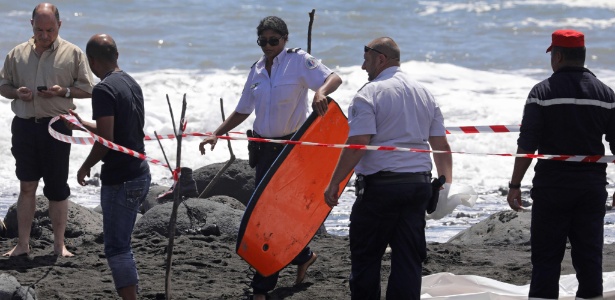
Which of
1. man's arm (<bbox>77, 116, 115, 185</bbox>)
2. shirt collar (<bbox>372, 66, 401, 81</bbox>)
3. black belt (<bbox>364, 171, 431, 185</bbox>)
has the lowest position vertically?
black belt (<bbox>364, 171, 431, 185</bbox>)

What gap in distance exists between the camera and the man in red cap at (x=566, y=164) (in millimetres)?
5512

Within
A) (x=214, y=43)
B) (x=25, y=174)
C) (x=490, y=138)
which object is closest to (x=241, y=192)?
(x=25, y=174)

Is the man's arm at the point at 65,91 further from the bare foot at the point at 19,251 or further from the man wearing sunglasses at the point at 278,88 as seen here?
the man wearing sunglasses at the point at 278,88

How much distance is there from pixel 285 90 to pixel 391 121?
4.07 feet

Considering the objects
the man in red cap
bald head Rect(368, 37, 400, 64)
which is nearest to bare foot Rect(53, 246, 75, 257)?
bald head Rect(368, 37, 400, 64)

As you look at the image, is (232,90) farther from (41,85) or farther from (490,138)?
(41,85)

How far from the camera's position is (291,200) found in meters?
6.53

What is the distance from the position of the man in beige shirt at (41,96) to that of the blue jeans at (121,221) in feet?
6.33

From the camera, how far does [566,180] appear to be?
18.1 ft

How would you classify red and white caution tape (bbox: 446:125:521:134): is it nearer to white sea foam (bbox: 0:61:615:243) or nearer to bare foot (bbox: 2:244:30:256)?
white sea foam (bbox: 0:61:615:243)

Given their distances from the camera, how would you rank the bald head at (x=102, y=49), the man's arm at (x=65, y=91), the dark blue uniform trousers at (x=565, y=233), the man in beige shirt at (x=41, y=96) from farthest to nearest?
1. the man in beige shirt at (x=41, y=96)
2. the man's arm at (x=65, y=91)
3. the bald head at (x=102, y=49)
4. the dark blue uniform trousers at (x=565, y=233)

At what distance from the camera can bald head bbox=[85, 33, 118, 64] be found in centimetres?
584

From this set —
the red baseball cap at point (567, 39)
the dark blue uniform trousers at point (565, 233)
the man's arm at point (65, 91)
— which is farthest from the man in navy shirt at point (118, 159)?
the red baseball cap at point (567, 39)

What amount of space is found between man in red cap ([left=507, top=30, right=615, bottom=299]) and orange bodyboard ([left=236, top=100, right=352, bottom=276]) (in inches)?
47.9
